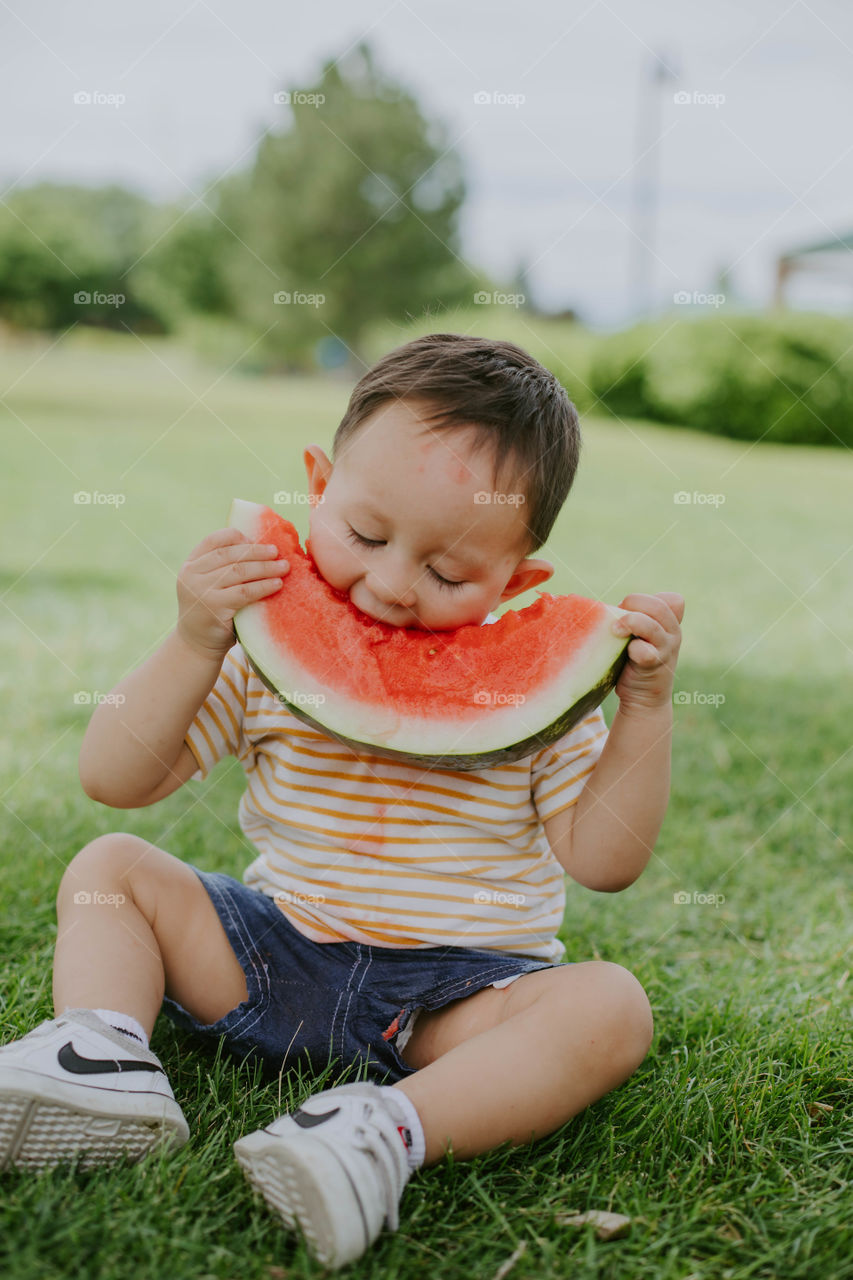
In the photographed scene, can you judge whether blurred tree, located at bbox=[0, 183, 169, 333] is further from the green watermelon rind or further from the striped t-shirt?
the green watermelon rind

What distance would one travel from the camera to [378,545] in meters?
1.82

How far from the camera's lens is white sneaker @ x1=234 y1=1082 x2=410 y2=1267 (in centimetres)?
132

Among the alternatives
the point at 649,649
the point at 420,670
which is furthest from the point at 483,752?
the point at 649,649

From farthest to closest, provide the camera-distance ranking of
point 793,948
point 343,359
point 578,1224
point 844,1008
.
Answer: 1. point 343,359
2. point 793,948
3. point 844,1008
4. point 578,1224

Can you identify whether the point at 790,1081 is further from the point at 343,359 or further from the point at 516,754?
the point at 343,359

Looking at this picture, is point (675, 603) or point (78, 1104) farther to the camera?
point (675, 603)

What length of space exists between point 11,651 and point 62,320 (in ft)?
115

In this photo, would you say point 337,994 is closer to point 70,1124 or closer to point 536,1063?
point 536,1063

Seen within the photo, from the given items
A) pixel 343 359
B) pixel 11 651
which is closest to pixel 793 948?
pixel 11 651

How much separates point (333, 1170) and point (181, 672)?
2.65ft

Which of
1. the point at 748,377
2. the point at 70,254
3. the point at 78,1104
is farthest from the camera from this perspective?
the point at 70,254

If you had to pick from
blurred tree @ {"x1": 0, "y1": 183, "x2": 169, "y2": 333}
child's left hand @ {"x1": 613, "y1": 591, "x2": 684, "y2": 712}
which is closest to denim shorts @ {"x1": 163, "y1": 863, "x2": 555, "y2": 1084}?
child's left hand @ {"x1": 613, "y1": 591, "x2": 684, "y2": 712}

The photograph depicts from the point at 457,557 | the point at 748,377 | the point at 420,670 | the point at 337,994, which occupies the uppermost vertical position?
the point at 457,557

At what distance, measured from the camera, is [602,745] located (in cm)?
196
